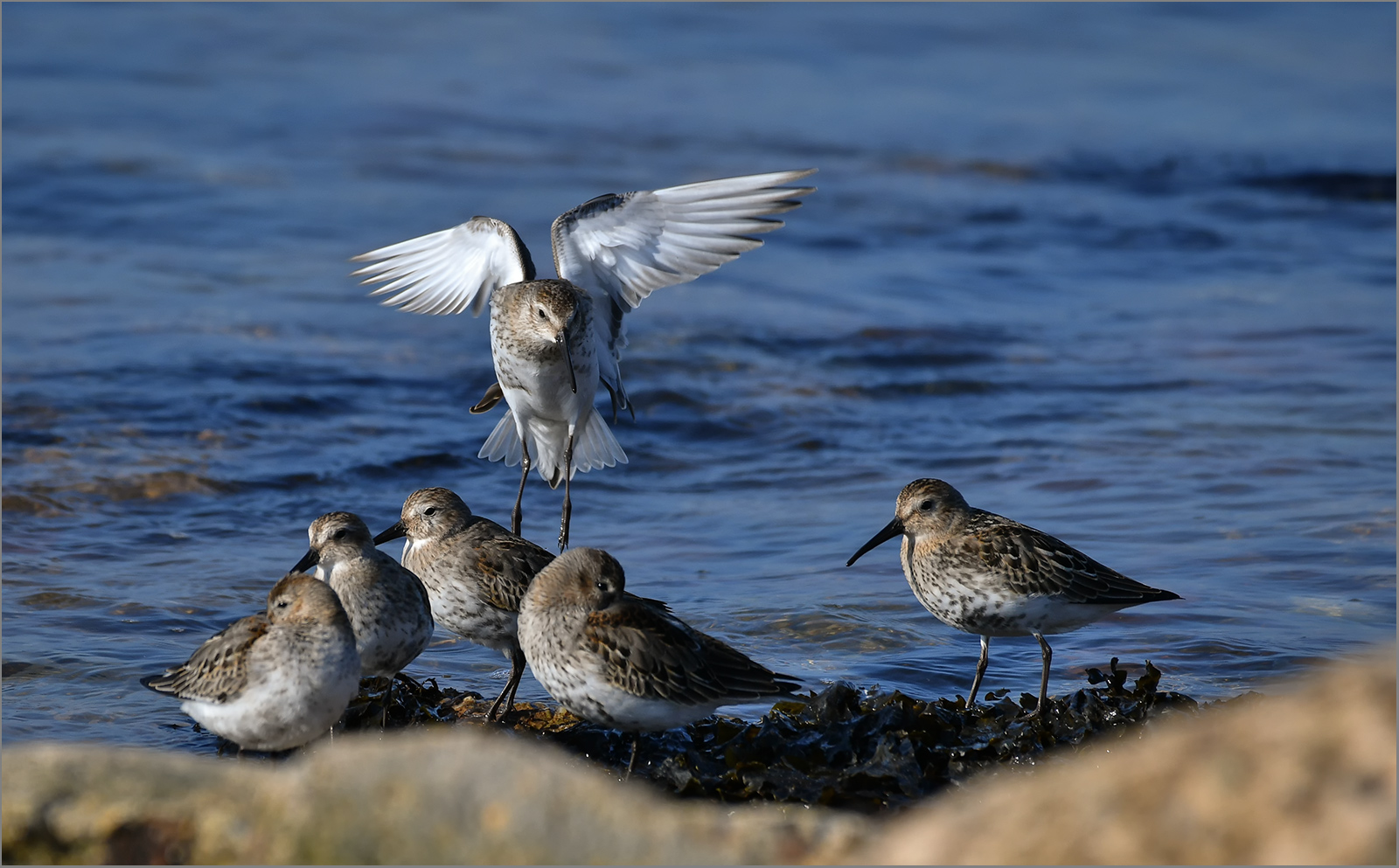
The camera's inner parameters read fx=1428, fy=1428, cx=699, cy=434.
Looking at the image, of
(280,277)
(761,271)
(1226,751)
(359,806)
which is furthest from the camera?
(761,271)

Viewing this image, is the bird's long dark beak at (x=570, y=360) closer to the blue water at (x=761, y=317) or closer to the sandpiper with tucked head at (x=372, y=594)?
the blue water at (x=761, y=317)

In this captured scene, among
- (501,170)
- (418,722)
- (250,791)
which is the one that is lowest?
(418,722)

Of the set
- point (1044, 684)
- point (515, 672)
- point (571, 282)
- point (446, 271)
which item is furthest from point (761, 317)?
point (515, 672)

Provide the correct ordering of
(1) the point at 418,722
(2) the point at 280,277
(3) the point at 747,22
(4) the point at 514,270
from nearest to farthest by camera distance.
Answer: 1. (1) the point at 418,722
2. (4) the point at 514,270
3. (2) the point at 280,277
4. (3) the point at 747,22

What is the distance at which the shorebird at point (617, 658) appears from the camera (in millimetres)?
5309

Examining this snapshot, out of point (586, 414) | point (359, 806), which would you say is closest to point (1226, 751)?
point (359, 806)

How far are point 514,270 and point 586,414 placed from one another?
96 cm

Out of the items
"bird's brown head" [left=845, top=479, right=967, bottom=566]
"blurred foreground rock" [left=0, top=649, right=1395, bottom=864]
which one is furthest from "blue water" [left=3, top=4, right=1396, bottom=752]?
"blurred foreground rock" [left=0, top=649, right=1395, bottom=864]

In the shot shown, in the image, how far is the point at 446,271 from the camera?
336 inches

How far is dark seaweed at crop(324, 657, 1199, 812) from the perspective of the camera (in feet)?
17.8

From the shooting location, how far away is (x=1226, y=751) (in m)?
Answer: 2.87

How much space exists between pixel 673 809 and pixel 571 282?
4.79 meters

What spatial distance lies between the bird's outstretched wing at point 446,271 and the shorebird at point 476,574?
2.18 m

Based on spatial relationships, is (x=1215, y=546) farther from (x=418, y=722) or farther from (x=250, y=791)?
(x=250, y=791)
